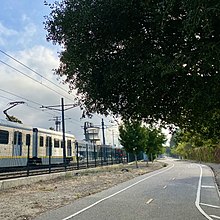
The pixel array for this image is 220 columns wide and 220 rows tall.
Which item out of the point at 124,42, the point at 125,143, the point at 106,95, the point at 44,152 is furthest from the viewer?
the point at 125,143

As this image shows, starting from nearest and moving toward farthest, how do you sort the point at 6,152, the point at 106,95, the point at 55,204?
the point at 106,95 < the point at 55,204 < the point at 6,152

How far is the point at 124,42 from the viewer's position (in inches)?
342

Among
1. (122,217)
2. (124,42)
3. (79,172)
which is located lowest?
(122,217)

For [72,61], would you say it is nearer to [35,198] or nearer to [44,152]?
[35,198]

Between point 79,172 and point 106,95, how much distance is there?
2323 centimetres

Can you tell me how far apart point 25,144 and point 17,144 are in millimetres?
1450

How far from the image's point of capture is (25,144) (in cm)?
→ 2792

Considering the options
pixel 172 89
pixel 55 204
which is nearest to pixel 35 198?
pixel 55 204

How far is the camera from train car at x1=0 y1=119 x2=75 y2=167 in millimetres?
24734

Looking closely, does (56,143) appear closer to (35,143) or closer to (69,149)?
(69,149)

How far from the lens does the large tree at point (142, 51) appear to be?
716 centimetres

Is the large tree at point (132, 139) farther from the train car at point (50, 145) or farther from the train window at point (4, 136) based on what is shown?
the train window at point (4, 136)

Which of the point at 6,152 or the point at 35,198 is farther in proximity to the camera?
the point at 6,152

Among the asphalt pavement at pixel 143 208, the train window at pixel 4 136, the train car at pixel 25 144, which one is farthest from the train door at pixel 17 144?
the asphalt pavement at pixel 143 208
